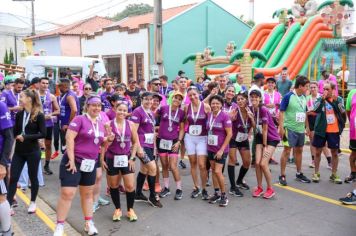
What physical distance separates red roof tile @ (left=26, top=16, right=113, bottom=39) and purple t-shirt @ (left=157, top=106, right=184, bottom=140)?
2723 centimetres

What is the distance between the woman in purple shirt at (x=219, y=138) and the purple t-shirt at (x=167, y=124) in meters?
0.57

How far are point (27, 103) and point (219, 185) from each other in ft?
9.58

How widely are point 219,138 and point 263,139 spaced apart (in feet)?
2.66

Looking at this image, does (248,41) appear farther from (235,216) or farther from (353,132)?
(235,216)

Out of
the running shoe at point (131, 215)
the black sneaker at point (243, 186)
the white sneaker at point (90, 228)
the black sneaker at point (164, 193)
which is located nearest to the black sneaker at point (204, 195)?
the black sneaker at point (164, 193)

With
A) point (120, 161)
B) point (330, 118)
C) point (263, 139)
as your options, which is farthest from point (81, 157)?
point (330, 118)

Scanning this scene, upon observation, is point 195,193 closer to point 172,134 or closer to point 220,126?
point 172,134

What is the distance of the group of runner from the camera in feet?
15.1

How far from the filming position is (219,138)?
19.3 feet

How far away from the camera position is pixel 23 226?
17.0 feet

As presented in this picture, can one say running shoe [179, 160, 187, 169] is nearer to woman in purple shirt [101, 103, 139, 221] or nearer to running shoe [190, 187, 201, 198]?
running shoe [190, 187, 201, 198]

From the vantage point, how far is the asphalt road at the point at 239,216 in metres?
5.02

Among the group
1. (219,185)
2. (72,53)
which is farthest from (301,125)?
(72,53)

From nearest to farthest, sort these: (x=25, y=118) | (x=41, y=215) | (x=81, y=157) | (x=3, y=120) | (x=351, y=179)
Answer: (x=3, y=120), (x=81, y=157), (x=25, y=118), (x=41, y=215), (x=351, y=179)
